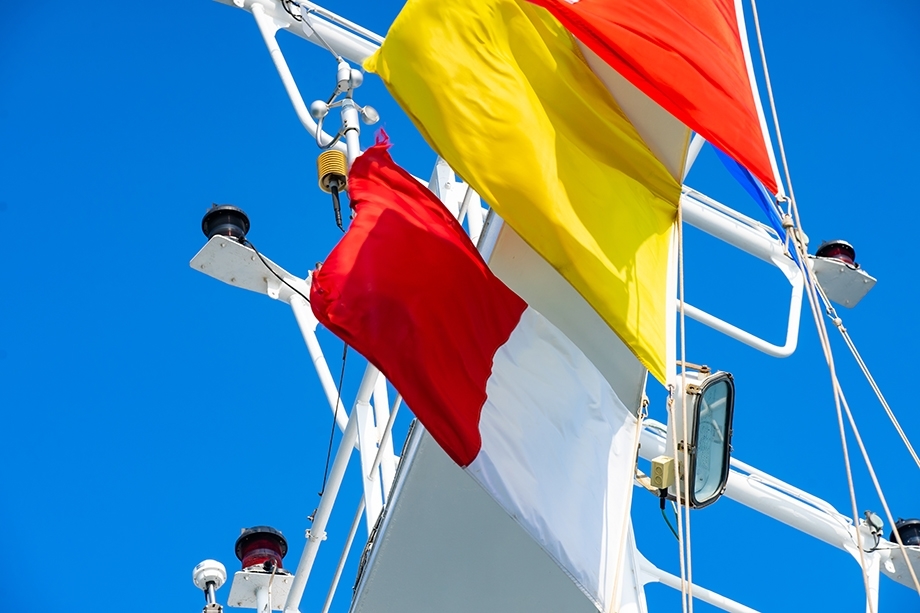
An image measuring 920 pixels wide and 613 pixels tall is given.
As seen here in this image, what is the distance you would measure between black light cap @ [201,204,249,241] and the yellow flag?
121 inches

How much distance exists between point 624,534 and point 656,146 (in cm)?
200

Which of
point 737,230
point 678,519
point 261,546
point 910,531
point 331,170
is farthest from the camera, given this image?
point 737,230

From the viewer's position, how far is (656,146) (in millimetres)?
6656

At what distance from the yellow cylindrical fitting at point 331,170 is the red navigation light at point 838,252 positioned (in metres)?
6.17

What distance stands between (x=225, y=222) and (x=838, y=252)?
6.48m

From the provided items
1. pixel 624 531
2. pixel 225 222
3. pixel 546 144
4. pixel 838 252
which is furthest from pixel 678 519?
pixel 838 252

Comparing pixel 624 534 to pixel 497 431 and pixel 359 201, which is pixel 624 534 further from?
pixel 359 201

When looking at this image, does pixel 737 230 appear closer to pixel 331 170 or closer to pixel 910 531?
pixel 910 531

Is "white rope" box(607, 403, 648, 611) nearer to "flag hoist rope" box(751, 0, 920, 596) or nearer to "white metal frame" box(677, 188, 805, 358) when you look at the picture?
"flag hoist rope" box(751, 0, 920, 596)

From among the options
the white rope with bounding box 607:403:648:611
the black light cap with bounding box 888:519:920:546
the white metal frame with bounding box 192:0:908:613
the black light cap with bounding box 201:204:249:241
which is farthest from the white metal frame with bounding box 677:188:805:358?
the white rope with bounding box 607:403:648:611

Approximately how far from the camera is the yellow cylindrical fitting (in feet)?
26.6

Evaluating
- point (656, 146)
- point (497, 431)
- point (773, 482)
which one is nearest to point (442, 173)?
point (656, 146)

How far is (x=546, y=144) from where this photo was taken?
6148 mm

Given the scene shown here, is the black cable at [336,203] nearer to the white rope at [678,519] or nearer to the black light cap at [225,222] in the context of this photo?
the black light cap at [225,222]
